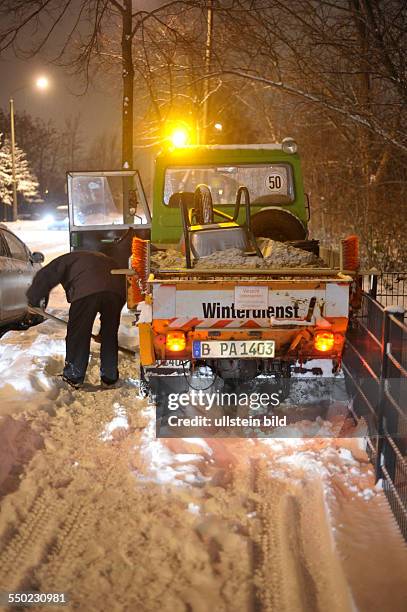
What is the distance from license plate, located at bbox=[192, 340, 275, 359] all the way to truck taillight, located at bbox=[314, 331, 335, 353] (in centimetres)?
37

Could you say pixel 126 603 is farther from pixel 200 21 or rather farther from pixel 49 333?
pixel 200 21

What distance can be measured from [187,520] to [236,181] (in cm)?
603

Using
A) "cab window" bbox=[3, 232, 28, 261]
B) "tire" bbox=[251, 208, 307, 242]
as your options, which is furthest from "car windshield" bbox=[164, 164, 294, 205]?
"cab window" bbox=[3, 232, 28, 261]

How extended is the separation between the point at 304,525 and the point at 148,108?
1838cm

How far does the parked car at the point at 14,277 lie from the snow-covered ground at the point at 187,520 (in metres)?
3.74

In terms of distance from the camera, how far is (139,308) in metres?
6.46

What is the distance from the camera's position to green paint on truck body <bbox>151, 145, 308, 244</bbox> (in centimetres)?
942

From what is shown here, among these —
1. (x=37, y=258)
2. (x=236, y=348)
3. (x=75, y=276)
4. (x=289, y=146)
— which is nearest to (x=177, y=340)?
(x=236, y=348)

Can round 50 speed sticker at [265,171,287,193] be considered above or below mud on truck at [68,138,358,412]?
above

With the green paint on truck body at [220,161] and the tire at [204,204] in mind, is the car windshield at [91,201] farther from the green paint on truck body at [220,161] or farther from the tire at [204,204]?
the tire at [204,204]

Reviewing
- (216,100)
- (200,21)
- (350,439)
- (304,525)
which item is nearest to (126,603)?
(304,525)

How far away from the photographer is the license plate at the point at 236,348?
601 cm

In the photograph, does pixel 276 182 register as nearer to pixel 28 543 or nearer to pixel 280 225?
pixel 280 225

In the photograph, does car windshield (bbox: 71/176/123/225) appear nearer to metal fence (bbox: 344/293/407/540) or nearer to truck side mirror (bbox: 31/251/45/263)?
truck side mirror (bbox: 31/251/45/263)
